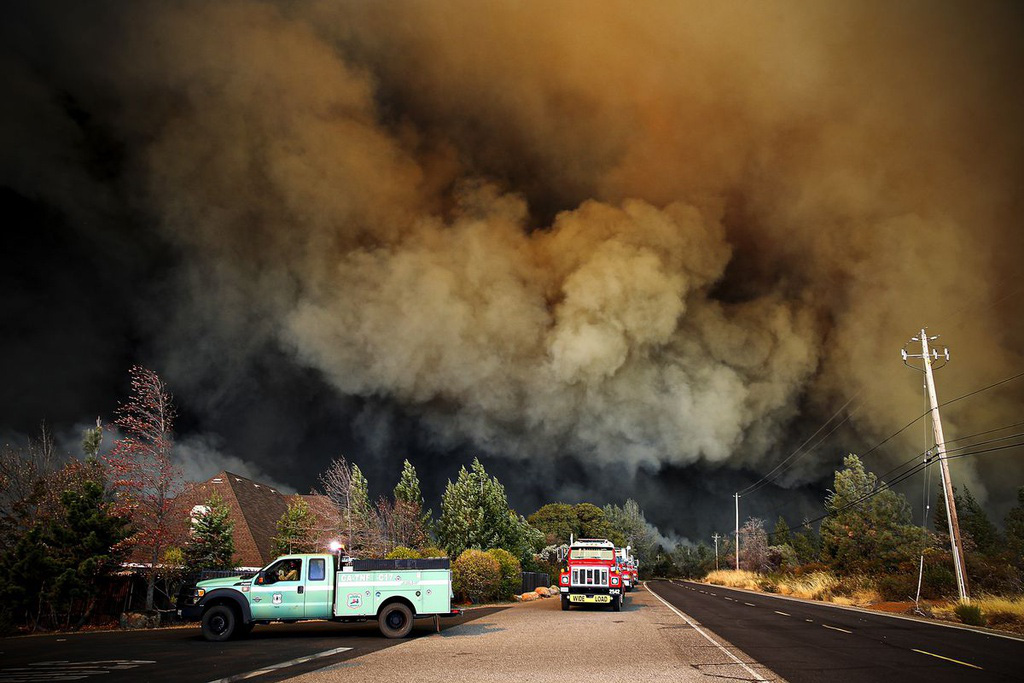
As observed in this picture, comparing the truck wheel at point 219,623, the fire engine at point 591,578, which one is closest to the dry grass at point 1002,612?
the fire engine at point 591,578

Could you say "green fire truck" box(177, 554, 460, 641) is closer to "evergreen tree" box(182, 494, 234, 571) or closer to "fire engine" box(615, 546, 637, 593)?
"evergreen tree" box(182, 494, 234, 571)

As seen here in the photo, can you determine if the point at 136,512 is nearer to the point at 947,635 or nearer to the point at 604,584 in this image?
the point at 604,584

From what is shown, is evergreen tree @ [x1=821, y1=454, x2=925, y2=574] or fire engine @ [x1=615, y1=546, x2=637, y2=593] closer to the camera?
fire engine @ [x1=615, y1=546, x2=637, y2=593]

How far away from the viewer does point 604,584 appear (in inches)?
1111

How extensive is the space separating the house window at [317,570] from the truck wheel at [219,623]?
6.90 feet

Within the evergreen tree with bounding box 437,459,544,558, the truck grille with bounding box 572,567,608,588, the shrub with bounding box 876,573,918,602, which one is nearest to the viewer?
the truck grille with bounding box 572,567,608,588

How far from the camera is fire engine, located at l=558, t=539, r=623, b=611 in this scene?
92.5 feet

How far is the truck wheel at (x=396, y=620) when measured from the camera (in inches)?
707

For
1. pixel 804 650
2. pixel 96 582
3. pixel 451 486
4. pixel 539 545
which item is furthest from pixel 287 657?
pixel 539 545

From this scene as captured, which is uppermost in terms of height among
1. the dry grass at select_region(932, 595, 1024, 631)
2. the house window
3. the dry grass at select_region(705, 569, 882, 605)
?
the house window

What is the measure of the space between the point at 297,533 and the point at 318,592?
2238 centimetres

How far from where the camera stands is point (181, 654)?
14.5 m

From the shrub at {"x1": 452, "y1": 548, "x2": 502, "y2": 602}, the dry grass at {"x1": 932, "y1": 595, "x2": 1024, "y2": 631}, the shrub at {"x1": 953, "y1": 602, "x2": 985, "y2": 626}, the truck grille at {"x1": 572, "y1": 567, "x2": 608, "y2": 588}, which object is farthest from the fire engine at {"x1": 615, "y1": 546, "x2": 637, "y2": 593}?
the dry grass at {"x1": 932, "y1": 595, "x2": 1024, "y2": 631}

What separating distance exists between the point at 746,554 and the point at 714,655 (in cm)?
12243
